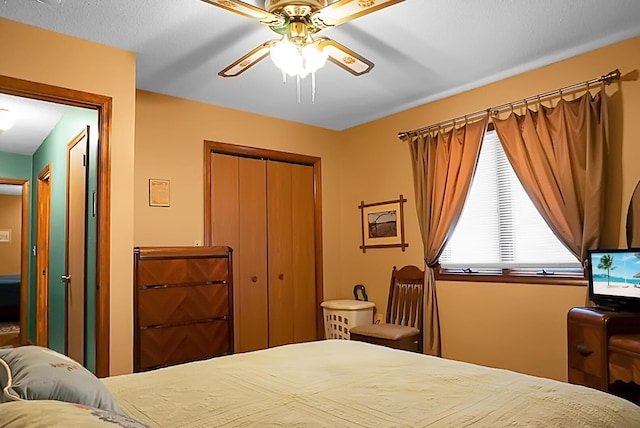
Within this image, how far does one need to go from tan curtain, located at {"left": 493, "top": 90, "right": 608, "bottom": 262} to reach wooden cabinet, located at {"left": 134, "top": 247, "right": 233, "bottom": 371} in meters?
2.36

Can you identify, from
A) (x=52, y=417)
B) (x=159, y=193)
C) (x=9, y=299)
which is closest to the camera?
(x=52, y=417)

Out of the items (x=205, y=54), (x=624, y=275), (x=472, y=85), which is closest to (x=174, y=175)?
(x=205, y=54)

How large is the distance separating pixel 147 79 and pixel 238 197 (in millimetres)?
1333

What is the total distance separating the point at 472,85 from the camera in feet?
12.7

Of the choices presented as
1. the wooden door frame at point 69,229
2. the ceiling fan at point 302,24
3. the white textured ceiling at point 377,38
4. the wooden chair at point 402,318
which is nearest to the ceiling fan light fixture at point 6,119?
the wooden door frame at point 69,229

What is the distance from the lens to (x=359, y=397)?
1.49 meters

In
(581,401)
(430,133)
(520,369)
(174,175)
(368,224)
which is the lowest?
(520,369)

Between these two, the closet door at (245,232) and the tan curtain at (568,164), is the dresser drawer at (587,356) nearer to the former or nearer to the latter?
the tan curtain at (568,164)

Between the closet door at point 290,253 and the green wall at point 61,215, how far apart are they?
5.52 ft

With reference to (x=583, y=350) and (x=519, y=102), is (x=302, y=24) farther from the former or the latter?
(x=583, y=350)

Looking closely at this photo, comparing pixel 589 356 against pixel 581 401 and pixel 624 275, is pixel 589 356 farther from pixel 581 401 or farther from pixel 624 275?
pixel 581 401

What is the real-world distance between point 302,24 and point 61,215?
3.42 m

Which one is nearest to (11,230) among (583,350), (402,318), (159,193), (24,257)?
(24,257)

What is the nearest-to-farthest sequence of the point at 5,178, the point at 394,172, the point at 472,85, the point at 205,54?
the point at 205,54 → the point at 472,85 → the point at 394,172 → the point at 5,178
